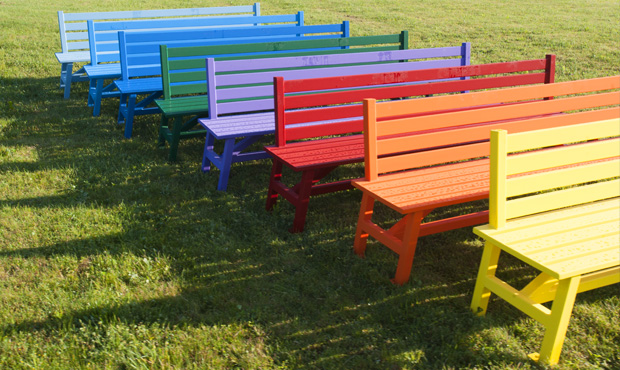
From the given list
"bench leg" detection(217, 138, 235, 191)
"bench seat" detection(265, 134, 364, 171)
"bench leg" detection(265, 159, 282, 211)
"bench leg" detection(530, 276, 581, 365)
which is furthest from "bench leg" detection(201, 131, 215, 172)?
"bench leg" detection(530, 276, 581, 365)

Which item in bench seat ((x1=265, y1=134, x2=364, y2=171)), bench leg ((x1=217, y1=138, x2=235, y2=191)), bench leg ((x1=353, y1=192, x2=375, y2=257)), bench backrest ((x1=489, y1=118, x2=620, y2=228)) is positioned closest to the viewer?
bench backrest ((x1=489, y1=118, x2=620, y2=228))

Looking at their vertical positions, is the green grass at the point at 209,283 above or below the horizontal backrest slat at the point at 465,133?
below

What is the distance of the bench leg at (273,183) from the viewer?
4934 millimetres

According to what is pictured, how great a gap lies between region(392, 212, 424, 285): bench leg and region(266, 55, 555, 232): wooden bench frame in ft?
3.10

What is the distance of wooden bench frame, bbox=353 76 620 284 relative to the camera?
3812mm

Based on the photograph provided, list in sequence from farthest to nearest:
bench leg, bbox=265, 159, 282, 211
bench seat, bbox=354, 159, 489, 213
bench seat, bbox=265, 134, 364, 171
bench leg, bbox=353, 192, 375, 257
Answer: bench leg, bbox=265, 159, 282, 211, bench seat, bbox=265, 134, 364, 171, bench leg, bbox=353, 192, 375, 257, bench seat, bbox=354, 159, 489, 213

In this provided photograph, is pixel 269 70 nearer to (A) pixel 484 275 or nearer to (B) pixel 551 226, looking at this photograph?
(A) pixel 484 275

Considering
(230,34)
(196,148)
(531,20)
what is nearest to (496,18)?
(531,20)

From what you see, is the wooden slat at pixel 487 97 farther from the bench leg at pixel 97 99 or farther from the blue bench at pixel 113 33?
the bench leg at pixel 97 99

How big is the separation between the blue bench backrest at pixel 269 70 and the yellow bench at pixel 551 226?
7.39 ft

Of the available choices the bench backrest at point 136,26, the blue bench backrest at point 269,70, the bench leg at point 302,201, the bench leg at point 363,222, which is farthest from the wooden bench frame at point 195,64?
the bench leg at point 363,222

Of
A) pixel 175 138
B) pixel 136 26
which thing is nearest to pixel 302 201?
pixel 175 138

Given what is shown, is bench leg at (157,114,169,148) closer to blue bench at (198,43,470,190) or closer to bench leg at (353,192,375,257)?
blue bench at (198,43,470,190)

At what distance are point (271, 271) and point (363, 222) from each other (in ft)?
2.43
